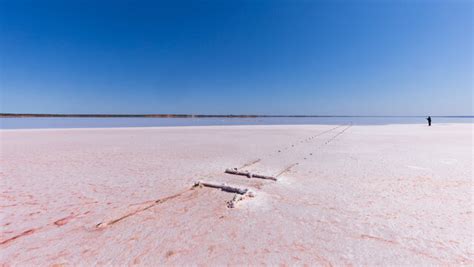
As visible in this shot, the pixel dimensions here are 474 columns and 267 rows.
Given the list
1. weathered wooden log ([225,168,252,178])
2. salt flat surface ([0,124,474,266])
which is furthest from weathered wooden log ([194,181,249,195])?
weathered wooden log ([225,168,252,178])

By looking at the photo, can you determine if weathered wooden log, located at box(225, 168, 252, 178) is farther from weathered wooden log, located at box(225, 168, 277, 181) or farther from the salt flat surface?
the salt flat surface

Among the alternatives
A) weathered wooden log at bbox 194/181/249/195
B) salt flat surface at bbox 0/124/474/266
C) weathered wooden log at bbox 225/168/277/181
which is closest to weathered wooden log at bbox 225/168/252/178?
weathered wooden log at bbox 225/168/277/181

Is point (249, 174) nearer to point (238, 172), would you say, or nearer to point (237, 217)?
point (238, 172)

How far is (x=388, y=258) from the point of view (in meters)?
2.61

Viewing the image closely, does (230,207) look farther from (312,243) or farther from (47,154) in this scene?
(47,154)

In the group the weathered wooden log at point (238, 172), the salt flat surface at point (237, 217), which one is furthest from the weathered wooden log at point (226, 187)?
the weathered wooden log at point (238, 172)

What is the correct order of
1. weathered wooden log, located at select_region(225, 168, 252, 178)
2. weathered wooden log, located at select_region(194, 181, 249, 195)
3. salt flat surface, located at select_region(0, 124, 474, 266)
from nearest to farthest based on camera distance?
salt flat surface, located at select_region(0, 124, 474, 266), weathered wooden log, located at select_region(194, 181, 249, 195), weathered wooden log, located at select_region(225, 168, 252, 178)

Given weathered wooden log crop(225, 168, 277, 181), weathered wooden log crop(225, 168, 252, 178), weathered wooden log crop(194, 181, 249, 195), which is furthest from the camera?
weathered wooden log crop(225, 168, 252, 178)

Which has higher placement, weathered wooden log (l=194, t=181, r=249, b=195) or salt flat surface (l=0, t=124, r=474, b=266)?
weathered wooden log (l=194, t=181, r=249, b=195)

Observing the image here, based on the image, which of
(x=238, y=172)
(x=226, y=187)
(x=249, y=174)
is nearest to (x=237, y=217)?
(x=226, y=187)

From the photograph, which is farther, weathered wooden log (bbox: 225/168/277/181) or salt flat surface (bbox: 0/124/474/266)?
weathered wooden log (bbox: 225/168/277/181)

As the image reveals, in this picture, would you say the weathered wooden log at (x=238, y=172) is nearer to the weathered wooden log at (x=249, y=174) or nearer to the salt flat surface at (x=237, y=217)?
the weathered wooden log at (x=249, y=174)

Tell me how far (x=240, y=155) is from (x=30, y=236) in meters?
6.84

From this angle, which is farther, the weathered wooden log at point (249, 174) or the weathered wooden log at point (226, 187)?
the weathered wooden log at point (249, 174)
